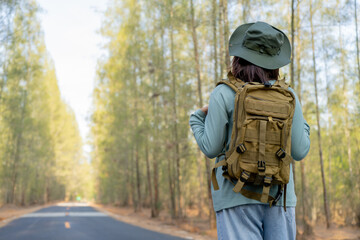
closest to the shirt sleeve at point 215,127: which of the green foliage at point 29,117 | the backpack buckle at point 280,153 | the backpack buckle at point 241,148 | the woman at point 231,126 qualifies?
the woman at point 231,126

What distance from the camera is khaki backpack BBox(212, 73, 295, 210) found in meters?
1.74

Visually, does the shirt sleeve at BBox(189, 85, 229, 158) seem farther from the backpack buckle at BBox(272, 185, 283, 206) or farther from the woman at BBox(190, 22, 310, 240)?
the backpack buckle at BBox(272, 185, 283, 206)

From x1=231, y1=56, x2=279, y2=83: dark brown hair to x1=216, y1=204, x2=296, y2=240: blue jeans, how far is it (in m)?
0.65

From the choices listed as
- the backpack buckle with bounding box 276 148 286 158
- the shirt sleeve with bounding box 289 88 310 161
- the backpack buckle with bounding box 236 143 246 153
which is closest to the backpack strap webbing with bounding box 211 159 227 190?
the backpack buckle with bounding box 236 143 246 153

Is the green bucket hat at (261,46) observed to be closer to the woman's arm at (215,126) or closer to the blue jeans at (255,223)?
the woman's arm at (215,126)

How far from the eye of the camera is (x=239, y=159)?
1754 millimetres

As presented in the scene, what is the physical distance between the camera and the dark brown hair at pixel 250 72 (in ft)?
6.40

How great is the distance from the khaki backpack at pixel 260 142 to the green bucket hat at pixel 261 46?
0.18 metres

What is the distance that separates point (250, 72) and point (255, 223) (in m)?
0.77

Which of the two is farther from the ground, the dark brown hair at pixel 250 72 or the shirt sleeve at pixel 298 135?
the dark brown hair at pixel 250 72

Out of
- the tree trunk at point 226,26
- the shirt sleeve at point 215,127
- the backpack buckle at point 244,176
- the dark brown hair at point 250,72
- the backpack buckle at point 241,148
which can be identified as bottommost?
the backpack buckle at point 244,176

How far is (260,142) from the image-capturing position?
175cm

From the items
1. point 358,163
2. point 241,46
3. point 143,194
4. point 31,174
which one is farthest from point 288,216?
point 31,174

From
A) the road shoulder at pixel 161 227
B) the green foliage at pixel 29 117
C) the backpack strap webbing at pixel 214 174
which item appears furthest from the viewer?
the green foliage at pixel 29 117
